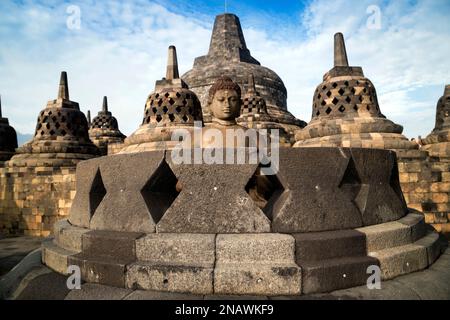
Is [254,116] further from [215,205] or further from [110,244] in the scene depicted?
[110,244]

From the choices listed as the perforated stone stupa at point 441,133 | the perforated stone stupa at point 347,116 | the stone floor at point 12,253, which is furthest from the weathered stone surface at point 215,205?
the perforated stone stupa at point 441,133

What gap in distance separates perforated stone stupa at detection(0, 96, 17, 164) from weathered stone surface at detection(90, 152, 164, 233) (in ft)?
31.8

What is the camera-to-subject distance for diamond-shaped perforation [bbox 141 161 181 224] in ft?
6.86

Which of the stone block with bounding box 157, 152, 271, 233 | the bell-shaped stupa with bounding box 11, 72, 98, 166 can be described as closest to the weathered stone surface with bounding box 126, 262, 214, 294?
the stone block with bounding box 157, 152, 271, 233

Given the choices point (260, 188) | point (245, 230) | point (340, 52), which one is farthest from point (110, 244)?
point (340, 52)

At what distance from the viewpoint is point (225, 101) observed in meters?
2.57

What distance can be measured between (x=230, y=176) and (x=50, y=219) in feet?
22.8

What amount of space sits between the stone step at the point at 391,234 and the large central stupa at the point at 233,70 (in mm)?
12910

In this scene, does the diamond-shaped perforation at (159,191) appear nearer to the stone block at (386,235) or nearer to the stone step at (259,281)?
the stone step at (259,281)

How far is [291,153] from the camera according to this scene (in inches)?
78.0

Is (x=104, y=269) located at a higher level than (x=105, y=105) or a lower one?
lower

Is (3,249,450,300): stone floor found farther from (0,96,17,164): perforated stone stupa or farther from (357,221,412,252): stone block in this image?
(0,96,17,164): perforated stone stupa

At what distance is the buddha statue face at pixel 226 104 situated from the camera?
8.41 ft

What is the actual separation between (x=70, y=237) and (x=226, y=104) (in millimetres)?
1792
